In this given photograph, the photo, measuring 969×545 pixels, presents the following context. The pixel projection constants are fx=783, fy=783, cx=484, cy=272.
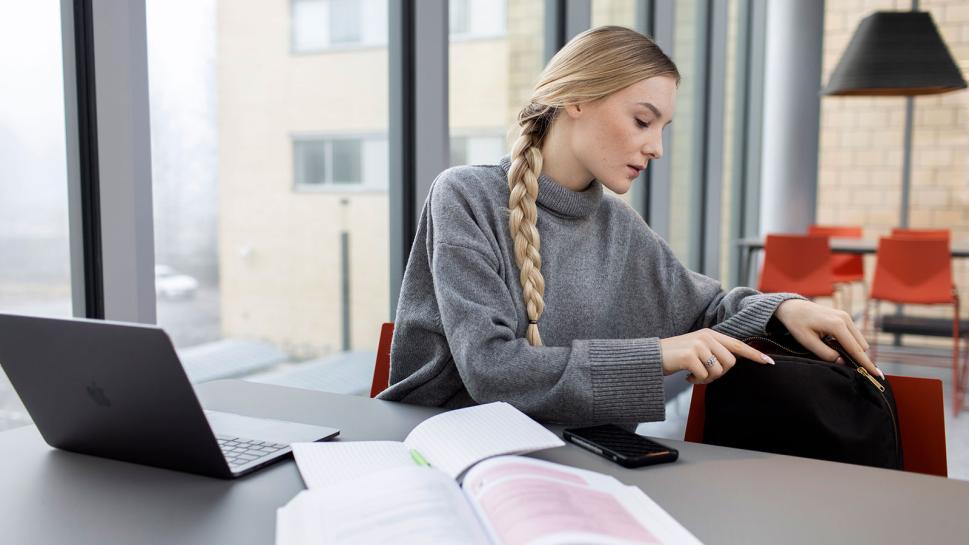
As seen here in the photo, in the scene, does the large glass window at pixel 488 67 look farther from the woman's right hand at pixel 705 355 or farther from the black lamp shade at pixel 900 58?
the black lamp shade at pixel 900 58

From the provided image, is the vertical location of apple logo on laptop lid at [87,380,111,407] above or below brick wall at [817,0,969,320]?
below

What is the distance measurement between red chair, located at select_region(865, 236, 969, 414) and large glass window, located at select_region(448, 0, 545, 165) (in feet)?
7.06

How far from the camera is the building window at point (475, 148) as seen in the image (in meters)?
2.63

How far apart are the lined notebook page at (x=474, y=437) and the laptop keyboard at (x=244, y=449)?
163mm

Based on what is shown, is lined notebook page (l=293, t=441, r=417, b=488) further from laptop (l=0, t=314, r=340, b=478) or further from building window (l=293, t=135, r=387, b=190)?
building window (l=293, t=135, r=387, b=190)

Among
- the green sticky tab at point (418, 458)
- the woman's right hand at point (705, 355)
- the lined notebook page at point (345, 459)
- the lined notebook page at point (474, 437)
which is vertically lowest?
the lined notebook page at point (345, 459)

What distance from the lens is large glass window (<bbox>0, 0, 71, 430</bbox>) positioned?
1.43 metres

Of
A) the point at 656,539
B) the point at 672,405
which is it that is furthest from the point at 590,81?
the point at 672,405

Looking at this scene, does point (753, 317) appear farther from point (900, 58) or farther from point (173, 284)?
point (900, 58)

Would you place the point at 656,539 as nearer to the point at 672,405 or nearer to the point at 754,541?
the point at 754,541

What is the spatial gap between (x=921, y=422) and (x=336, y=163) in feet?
5.91

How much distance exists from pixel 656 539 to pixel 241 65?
1.96 meters

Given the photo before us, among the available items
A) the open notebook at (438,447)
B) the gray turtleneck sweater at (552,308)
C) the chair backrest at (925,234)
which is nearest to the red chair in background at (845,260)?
the chair backrest at (925,234)

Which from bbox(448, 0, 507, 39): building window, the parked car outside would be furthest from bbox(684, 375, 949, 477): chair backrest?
bbox(448, 0, 507, 39): building window
